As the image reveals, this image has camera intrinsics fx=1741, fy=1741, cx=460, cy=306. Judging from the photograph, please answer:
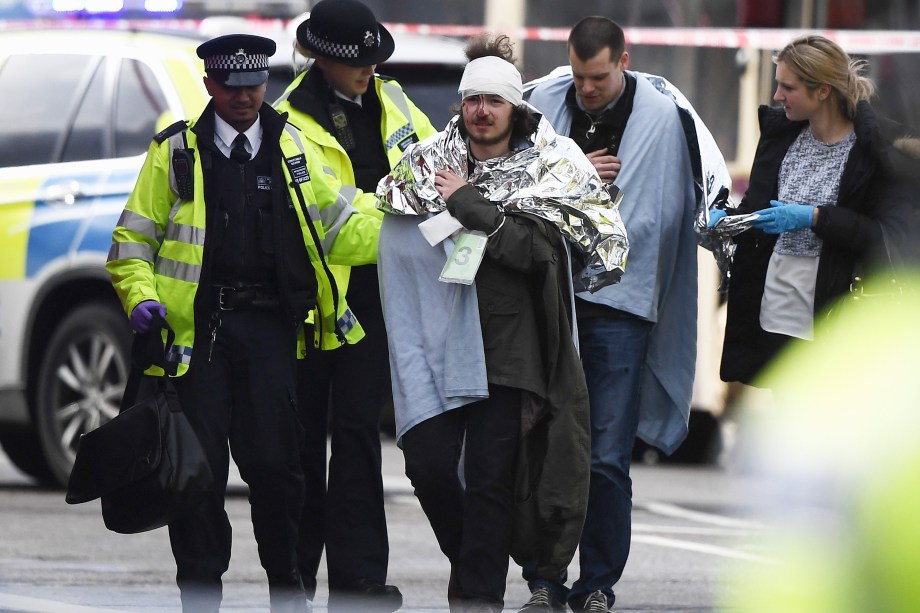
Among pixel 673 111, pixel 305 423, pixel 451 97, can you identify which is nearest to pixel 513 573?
pixel 305 423

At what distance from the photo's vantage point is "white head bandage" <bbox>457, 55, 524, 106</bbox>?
485cm

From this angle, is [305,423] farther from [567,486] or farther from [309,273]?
[567,486]

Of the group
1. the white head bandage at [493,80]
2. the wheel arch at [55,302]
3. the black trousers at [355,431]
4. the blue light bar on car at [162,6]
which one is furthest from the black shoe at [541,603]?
the blue light bar on car at [162,6]

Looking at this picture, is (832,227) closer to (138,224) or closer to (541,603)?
(541,603)

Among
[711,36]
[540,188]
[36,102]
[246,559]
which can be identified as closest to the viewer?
[540,188]

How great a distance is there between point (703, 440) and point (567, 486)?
24.3 ft

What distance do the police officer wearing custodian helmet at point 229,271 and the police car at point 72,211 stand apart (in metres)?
3.36

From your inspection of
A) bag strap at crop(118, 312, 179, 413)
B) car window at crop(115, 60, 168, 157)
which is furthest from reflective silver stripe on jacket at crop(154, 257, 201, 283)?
car window at crop(115, 60, 168, 157)

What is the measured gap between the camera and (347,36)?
5.42 meters

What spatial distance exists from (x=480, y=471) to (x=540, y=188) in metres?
0.81

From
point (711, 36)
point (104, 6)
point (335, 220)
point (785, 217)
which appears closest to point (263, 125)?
point (335, 220)

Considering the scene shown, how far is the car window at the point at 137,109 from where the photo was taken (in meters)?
8.45

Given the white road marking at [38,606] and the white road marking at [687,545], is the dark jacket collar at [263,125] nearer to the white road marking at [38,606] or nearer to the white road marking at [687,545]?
the white road marking at [38,606]

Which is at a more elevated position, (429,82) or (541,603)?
(429,82)
